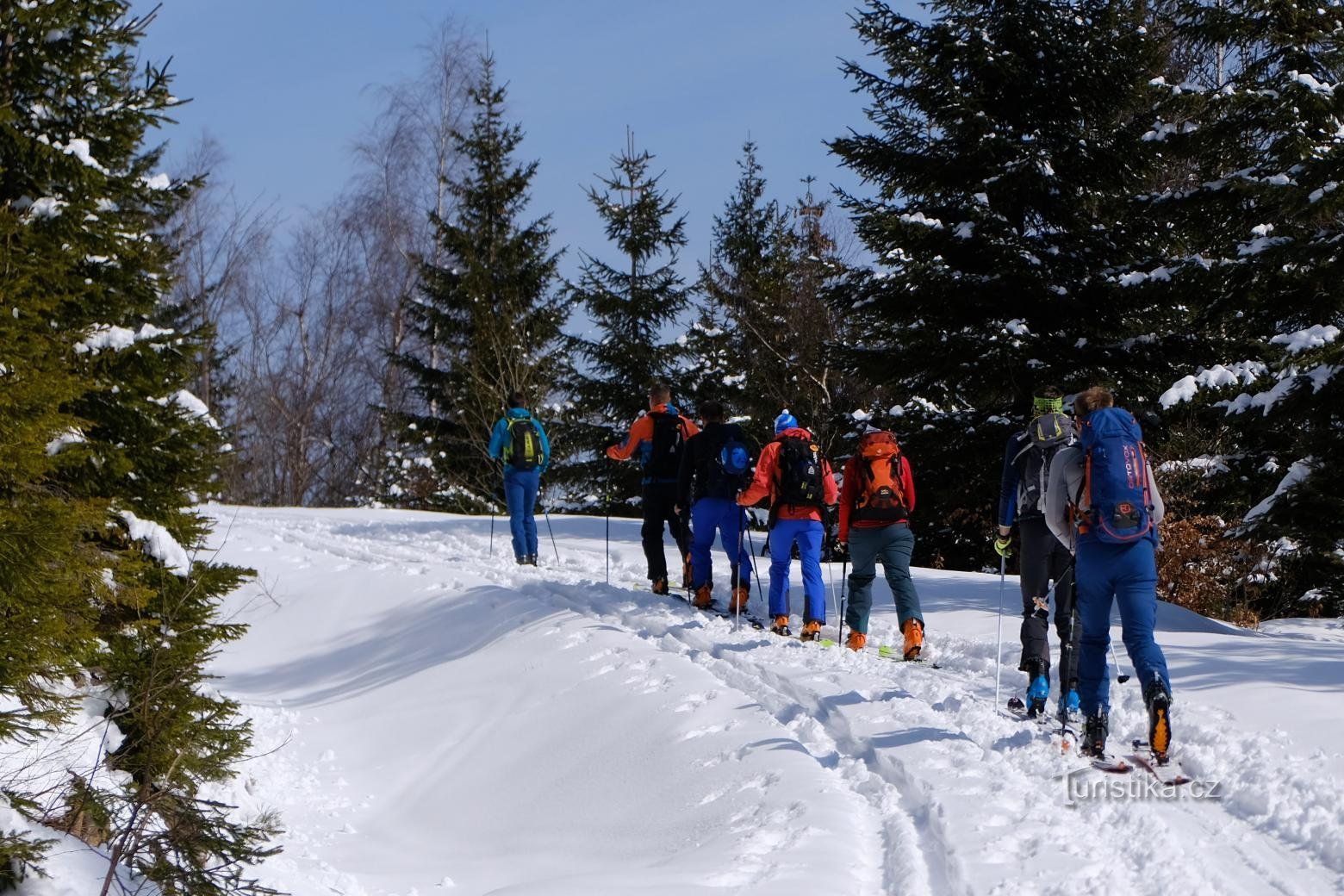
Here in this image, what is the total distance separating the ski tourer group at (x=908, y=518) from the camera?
6.26m

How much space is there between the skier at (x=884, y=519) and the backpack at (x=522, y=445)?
19.6 feet

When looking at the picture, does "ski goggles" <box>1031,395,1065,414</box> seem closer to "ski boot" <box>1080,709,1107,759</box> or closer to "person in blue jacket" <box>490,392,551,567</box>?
"ski boot" <box>1080,709,1107,759</box>

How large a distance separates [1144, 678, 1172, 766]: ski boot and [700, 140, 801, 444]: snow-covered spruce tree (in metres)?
13.6

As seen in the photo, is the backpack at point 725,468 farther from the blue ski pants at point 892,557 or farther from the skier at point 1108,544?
the skier at point 1108,544

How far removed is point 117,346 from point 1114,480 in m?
7.83

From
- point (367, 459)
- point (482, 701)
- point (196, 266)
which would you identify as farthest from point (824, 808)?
point (196, 266)

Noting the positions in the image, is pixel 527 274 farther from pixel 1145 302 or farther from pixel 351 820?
pixel 351 820

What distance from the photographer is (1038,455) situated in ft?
25.9

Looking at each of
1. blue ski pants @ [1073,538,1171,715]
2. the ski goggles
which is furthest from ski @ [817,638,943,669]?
blue ski pants @ [1073,538,1171,715]

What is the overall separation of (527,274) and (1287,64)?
18418 mm

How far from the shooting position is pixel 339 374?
42625 millimetres

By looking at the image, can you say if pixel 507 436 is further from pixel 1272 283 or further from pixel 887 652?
pixel 1272 283
